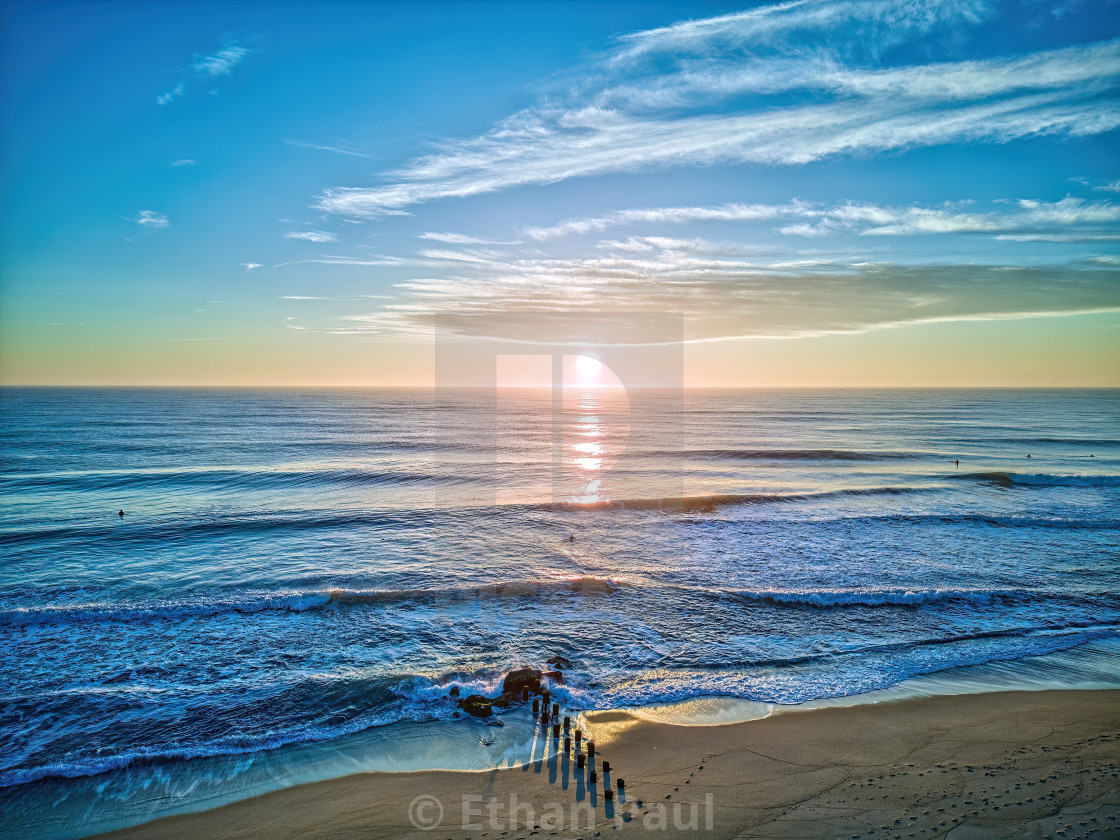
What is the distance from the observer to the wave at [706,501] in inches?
1237

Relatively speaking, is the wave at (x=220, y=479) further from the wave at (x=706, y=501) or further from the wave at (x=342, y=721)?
the wave at (x=342, y=721)

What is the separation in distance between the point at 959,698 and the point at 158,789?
1619cm

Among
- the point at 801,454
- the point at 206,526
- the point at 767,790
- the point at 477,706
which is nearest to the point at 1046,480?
the point at 801,454

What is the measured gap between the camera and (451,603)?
708 inches

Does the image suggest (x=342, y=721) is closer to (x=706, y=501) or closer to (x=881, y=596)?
(x=881, y=596)

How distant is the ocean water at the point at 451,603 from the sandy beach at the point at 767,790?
0.97 meters

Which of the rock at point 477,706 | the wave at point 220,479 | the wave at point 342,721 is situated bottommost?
the wave at point 342,721

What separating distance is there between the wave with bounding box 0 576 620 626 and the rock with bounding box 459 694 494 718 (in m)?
6.35

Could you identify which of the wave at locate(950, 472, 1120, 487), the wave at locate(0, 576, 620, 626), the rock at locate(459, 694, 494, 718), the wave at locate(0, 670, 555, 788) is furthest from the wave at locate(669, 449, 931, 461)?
the rock at locate(459, 694, 494, 718)

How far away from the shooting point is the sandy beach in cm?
849

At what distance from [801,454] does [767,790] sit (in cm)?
4466

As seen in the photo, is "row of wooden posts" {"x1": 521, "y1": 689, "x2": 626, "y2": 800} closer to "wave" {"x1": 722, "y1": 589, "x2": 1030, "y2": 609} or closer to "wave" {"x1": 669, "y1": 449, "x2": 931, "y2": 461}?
"wave" {"x1": 722, "y1": 589, "x2": 1030, "y2": 609}

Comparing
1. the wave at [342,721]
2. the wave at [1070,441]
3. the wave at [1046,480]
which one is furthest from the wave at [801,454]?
the wave at [342,721]

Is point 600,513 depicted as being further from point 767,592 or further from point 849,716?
point 849,716
